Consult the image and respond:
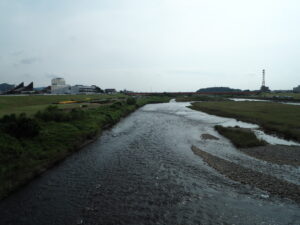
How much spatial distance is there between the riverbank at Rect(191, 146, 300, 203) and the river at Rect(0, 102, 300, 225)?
0.55m

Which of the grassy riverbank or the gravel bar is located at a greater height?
the grassy riverbank

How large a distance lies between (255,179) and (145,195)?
752cm

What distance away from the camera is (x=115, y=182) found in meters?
12.8

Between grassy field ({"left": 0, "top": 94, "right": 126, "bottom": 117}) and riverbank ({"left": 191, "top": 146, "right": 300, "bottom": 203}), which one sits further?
grassy field ({"left": 0, "top": 94, "right": 126, "bottom": 117})

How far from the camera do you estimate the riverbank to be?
36.6 feet

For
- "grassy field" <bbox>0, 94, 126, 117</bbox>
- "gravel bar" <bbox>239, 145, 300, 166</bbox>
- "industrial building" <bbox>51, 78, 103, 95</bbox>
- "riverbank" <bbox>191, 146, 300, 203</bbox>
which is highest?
"industrial building" <bbox>51, 78, 103, 95</bbox>

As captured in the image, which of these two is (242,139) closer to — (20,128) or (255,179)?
(255,179)

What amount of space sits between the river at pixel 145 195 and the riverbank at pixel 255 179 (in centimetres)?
55

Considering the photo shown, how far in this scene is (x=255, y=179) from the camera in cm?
1271

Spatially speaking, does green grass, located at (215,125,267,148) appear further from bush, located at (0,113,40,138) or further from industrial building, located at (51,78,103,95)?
industrial building, located at (51,78,103,95)

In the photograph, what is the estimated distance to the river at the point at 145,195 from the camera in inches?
365

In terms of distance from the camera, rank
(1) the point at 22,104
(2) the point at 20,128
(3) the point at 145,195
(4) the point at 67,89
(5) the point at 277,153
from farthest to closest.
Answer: (4) the point at 67,89
(1) the point at 22,104
(5) the point at 277,153
(2) the point at 20,128
(3) the point at 145,195

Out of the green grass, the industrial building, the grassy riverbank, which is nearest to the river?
the grassy riverbank

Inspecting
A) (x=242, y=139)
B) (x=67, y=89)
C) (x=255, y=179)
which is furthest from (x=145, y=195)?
(x=67, y=89)
